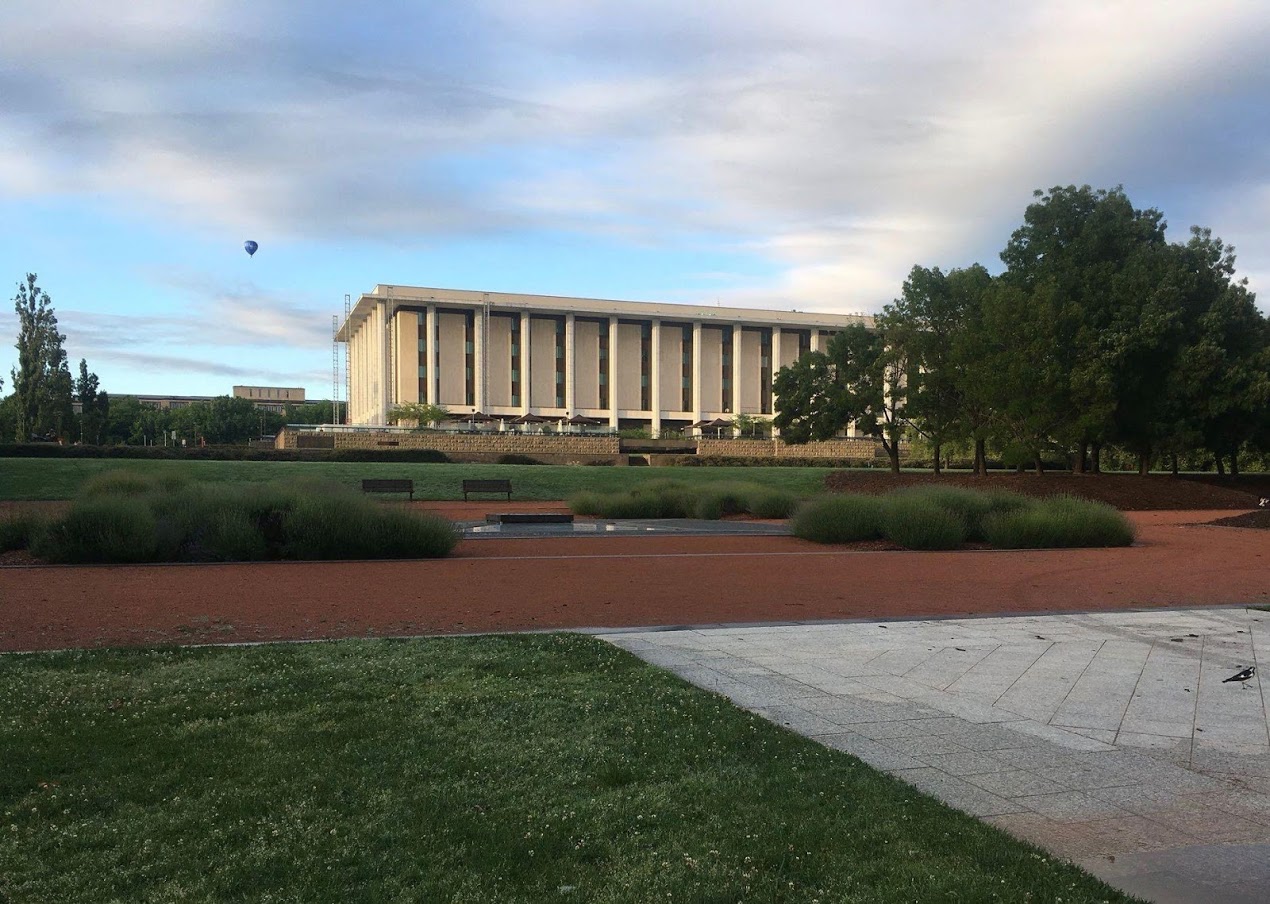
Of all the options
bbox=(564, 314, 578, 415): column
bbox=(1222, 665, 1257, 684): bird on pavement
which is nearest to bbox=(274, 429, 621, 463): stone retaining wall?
bbox=(564, 314, 578, 415): column

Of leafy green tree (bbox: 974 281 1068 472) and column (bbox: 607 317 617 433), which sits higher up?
column (bbox: 607 317 617 433)

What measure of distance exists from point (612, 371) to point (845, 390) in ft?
200

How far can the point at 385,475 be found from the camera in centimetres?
3975

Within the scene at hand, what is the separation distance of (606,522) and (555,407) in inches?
3088

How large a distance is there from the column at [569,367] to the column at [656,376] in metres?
8.67

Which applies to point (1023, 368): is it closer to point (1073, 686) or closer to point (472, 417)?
point (1073, 686)

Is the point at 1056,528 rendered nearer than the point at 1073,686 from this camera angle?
No

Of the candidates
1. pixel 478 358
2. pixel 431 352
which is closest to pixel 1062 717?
pixel 431 352

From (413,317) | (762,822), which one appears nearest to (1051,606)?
(762,822)

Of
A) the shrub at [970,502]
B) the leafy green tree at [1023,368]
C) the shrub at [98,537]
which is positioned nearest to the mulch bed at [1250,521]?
the shrub at [970,502]

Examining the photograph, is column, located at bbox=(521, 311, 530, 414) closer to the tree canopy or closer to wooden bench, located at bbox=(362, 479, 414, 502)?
the tree canopy

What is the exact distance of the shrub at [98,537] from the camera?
49.1 ft

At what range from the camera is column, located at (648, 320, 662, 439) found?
105312mm

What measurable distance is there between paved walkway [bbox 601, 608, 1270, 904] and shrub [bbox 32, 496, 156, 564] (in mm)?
9486
